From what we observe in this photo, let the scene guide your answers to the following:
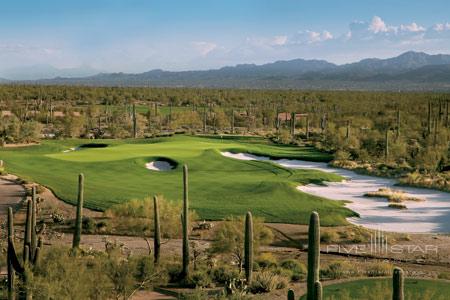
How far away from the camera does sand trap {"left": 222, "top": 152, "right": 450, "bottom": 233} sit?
35.6m

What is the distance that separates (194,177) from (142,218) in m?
13.6

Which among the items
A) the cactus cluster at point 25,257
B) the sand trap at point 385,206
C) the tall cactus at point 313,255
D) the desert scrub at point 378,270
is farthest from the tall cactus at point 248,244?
the sand trap at point 385,206

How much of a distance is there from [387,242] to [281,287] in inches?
409

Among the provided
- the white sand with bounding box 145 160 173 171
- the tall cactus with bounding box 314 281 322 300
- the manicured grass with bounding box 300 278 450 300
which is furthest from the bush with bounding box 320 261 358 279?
the white sand with bounding box 145 160 173 171

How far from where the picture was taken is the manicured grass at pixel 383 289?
20.1 metres

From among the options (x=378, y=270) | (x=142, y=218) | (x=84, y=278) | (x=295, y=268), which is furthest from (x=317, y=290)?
(x=142, y=218)

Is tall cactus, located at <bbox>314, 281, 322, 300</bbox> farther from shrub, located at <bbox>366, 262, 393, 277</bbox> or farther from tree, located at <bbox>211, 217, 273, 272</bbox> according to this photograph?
tree, located at <bbox>211, 217, 273, 272</bbox>

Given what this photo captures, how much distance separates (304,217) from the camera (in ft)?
118

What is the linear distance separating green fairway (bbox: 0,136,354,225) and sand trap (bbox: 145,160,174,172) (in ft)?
2.44

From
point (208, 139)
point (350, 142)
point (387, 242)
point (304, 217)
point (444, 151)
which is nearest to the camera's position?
point (387, 242)

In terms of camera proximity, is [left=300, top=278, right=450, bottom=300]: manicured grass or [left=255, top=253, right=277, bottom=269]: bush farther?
[left=255, top=253, right=277, bottom=269]: bush

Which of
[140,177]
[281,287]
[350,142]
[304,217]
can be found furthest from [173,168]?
[281,287]

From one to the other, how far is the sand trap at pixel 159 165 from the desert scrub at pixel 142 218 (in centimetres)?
1672

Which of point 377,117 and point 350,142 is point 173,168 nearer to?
point 350,142
